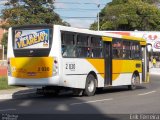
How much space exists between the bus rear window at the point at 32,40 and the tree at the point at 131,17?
2513 inches

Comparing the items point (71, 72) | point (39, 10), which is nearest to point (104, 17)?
point (39, 10)

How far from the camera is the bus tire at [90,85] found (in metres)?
21.6

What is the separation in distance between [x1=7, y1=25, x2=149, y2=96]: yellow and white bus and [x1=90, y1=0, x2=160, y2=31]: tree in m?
61.3

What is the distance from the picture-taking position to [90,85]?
860 inches

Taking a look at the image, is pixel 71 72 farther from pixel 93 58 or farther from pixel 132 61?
pixel 132 61

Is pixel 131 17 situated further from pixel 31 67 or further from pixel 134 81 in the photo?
pixel 31 67

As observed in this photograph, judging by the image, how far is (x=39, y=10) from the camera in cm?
6094

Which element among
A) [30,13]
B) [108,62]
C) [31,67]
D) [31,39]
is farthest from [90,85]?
[30,13]

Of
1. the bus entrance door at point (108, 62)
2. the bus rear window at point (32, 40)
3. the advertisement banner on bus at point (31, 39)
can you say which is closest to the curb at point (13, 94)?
the bus rear window at point (32, 40)

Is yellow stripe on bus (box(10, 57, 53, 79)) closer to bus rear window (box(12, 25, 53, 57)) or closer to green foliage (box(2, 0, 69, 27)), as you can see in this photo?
bus rear window (box(12, 25, 53, 57))

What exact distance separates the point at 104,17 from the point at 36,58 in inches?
2731

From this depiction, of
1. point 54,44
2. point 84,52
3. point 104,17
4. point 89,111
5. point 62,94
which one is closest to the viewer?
point 89,111

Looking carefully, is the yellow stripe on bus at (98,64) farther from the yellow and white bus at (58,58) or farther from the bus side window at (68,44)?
the bus side window at (68,44)

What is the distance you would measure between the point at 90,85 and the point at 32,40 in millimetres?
3491
